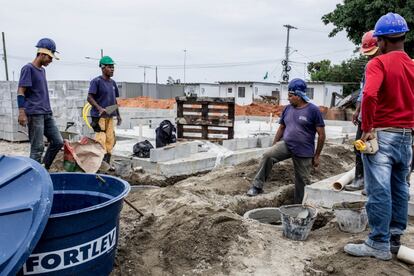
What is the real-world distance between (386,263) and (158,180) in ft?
13.6

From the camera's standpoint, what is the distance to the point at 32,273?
2.36m

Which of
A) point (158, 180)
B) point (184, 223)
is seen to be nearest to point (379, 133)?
point (184, 223)

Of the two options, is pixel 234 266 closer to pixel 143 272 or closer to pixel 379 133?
pixel 143 272

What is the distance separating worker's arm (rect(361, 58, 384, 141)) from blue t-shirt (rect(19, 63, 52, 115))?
3972mm

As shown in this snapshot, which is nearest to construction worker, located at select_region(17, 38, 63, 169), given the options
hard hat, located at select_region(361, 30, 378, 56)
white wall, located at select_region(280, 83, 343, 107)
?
hard hat, located at select_region(361, 30, 378, 56)

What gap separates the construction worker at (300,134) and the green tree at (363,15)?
1446 cm

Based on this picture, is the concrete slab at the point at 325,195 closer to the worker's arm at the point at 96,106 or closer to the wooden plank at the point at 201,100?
the worker's arm at the point at 96,106

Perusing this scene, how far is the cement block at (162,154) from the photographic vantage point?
6.97 m

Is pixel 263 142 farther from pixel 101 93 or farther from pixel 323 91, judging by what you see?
pixel 323 91

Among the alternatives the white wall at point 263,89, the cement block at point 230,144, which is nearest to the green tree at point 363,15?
the cement block at point 230,144

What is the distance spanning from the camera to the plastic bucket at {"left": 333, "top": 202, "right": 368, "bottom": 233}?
3.96 metres

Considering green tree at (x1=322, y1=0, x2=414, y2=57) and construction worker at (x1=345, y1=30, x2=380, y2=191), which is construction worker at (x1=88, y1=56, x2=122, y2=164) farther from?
green tree at (x1=322, y1=0, x2=414, y2=57)

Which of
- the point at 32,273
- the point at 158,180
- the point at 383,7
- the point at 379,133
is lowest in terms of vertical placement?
the point at 158,180

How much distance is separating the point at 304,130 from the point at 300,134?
0.07 m
